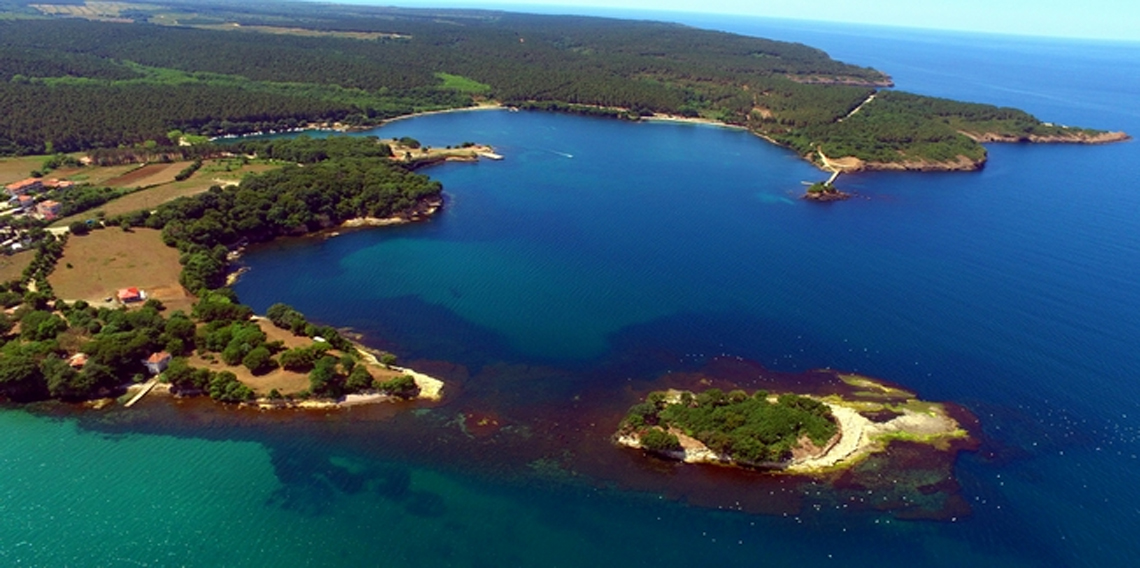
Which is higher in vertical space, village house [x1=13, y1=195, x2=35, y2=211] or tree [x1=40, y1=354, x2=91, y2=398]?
village house [x1=13, y1=195, x2=35, y2=211]

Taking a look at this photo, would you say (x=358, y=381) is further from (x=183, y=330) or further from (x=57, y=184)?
(x=57, y=184)

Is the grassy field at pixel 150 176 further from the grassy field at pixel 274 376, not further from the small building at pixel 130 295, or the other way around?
the grassy field at pixel 274 376

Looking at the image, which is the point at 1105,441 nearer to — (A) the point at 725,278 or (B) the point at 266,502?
(A) the point at 725,278

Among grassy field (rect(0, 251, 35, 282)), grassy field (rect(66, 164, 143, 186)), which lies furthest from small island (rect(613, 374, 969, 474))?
grassy field (rect(66, 164, 143, 186))

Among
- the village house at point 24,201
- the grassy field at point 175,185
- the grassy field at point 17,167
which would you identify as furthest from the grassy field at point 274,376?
the grassy field at point 17,167

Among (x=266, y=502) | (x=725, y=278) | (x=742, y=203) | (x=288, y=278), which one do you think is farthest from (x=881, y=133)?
(x=266, y=502)

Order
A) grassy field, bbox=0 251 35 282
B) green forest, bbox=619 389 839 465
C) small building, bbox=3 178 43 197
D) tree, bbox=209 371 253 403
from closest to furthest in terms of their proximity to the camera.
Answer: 1. green forest, bbox=619 389 839 465
2. tree, bbox=209 371 253 403
3. grassy field, bbox=0 251 35 282
4. small building, bbox=3 178 43 197

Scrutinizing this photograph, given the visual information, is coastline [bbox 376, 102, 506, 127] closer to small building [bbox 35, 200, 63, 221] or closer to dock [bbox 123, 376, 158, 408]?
small building [bbox 35, 200, 63, 221]
